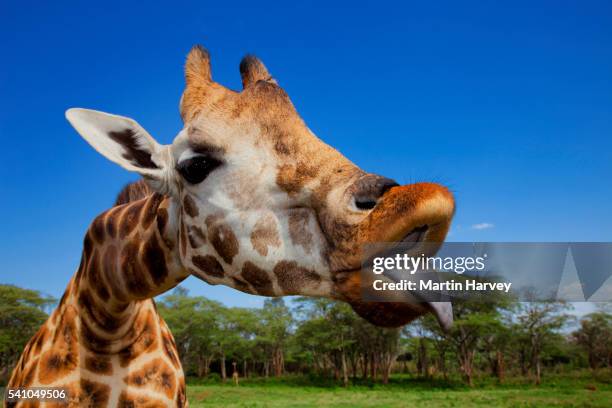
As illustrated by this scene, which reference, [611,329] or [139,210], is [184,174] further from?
[611,329]

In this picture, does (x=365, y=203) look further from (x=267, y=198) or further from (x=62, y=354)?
(x=62, y=354)

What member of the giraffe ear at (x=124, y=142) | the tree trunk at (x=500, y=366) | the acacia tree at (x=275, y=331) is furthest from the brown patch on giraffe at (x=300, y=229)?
the acacia tree at (x=275, y=331)

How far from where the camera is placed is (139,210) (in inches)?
152

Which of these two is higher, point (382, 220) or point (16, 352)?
point (382, 220)

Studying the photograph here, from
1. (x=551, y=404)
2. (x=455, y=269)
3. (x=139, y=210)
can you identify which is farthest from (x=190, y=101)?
(x=551, y=404)

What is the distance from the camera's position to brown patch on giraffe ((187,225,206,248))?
2921mm

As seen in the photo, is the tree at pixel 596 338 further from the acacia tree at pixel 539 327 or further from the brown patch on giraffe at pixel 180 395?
the brown patch on giraffe at pixel 180 395

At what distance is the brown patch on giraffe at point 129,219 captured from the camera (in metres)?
3.78

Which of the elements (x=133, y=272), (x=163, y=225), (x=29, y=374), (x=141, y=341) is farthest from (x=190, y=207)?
(x=29, y=374)

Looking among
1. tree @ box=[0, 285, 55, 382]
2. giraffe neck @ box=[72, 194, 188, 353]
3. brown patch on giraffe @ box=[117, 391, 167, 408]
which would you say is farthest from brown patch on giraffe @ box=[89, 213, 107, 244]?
tree @ box=[0, 285, 55, 382]

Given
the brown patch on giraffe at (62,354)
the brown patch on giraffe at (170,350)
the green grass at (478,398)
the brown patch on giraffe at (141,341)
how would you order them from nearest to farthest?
the brown patch on giraffe at (62,354) < the brown patch on giraffe at (141,341) < the brown patch on giraffe at (170,350) < the green grass at (478,398)

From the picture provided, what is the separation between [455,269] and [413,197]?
836 mm

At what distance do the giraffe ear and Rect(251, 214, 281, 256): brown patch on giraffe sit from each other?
3.00 ft

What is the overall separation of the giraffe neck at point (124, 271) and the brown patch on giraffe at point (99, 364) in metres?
0.07
